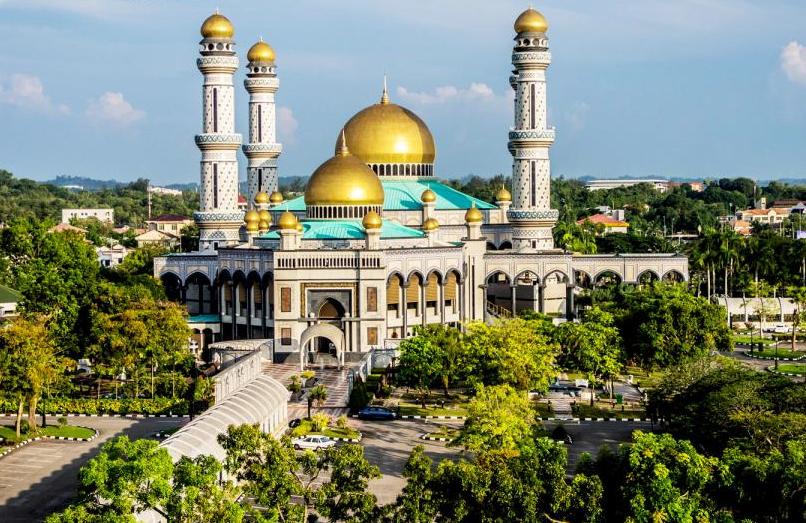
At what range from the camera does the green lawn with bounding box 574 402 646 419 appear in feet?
179

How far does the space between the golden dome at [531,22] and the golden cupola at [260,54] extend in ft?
52.9

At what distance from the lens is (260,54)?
8569 centimetres

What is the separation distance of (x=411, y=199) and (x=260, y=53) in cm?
1400

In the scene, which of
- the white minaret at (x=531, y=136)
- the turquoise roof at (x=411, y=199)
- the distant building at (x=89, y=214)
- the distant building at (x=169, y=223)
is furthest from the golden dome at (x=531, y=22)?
the distant building at (x=89, y=214)

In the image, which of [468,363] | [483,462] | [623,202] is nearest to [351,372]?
[468,363]

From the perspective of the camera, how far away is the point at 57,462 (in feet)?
153

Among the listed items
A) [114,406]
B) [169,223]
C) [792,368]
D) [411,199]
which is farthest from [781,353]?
[169,223]

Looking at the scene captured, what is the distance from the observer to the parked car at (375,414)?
178 feet

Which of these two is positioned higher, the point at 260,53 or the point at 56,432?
the point at 260,53

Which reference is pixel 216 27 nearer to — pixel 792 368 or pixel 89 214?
pixel 792 368

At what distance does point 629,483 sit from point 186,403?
25348 mm

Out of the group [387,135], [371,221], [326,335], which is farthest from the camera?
[387,135]

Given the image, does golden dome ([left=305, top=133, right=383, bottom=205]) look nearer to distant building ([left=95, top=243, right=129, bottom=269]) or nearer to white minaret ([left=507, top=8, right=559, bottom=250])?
white minaret ([left=507, top=8, right=559, bottom=250])

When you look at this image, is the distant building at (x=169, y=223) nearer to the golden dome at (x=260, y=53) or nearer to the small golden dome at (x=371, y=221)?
the golden dome at (x=260, y=53)
